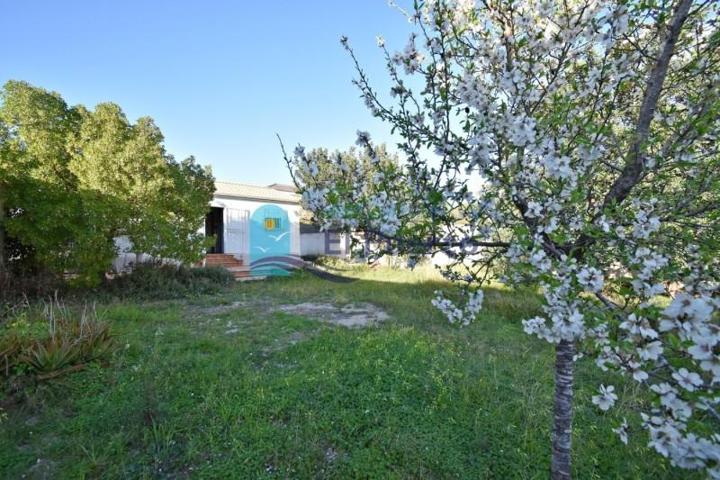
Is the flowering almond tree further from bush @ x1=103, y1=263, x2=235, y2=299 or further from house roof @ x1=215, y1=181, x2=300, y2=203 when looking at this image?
house roof @ x1=215, y1=181, x2=300, y2=203

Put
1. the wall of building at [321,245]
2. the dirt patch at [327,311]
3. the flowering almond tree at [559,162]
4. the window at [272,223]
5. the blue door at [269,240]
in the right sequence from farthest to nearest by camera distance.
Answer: the wall of building at [321,245] < the window at [272,223] < the blue door at [269,240] < the dirt patch at [327,311] < the flowering almond tree at [559,162]

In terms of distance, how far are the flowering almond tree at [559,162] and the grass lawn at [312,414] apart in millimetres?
977

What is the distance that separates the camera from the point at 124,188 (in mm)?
7680

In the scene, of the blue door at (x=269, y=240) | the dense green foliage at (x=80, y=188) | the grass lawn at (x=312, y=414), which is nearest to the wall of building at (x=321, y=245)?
the blue door at (x=269, y=240)

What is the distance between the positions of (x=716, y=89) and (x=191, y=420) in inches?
151

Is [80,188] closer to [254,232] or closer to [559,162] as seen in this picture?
[254,232]

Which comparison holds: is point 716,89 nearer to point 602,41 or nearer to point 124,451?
point 602,41

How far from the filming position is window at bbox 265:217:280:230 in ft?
42.6

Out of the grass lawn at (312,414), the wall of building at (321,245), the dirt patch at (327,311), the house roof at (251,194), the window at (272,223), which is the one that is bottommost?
the grass lawn at (312,414)

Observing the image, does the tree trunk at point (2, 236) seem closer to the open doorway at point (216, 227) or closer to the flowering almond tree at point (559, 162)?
the open doorway at point (216, 227)

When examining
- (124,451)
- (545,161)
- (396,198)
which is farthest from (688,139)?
(124,451)

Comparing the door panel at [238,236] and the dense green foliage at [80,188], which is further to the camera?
the door panel at [238,236]

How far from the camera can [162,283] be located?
8414 millimetres

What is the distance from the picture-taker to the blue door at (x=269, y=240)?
12648mm
